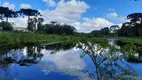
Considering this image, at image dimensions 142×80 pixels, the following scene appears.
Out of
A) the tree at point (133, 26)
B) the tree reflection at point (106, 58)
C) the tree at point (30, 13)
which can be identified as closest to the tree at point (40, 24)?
the tree at point (30, 13)

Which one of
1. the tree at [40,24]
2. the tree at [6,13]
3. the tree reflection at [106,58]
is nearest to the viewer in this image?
the tree reflection at [106,58]

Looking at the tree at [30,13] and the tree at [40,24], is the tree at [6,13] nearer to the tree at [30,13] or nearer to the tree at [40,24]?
the tree at [30,13]

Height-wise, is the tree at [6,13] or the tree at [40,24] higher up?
the tree at [6,13]

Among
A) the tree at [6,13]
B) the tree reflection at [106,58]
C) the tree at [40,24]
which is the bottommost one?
the tree reflection at [106,58]

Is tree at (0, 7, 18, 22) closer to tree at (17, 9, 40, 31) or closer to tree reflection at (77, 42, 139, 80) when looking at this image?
tree at (17, 9, 40, 31)

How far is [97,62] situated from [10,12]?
92.3 m

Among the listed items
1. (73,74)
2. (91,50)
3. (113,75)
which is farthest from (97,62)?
(73,74)

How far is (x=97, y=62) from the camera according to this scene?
12195mm

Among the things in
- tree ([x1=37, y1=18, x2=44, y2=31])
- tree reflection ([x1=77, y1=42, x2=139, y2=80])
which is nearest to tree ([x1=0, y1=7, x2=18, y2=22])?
tree ([x1=37, y1=18, x2=44, y2=31])

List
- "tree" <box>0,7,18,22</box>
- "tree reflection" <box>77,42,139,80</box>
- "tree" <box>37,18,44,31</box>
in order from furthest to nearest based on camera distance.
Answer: "tree" <box>37,18,44,31</box> → "tree" <box>0,7,18,22</box> → "tree reflection" <box>77,42,139,80</box>

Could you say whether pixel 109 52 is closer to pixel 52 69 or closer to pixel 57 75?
pixel 57 75

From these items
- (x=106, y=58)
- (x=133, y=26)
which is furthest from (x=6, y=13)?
(x=106, y=58)

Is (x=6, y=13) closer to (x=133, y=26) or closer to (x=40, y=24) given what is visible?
(x=40, y=24)

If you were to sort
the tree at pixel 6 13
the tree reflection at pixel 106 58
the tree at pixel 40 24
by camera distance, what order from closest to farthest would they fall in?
the tree reflection at pixel 106 58 → the tree at pixel 6 13 → the tree at pixel 40 24
